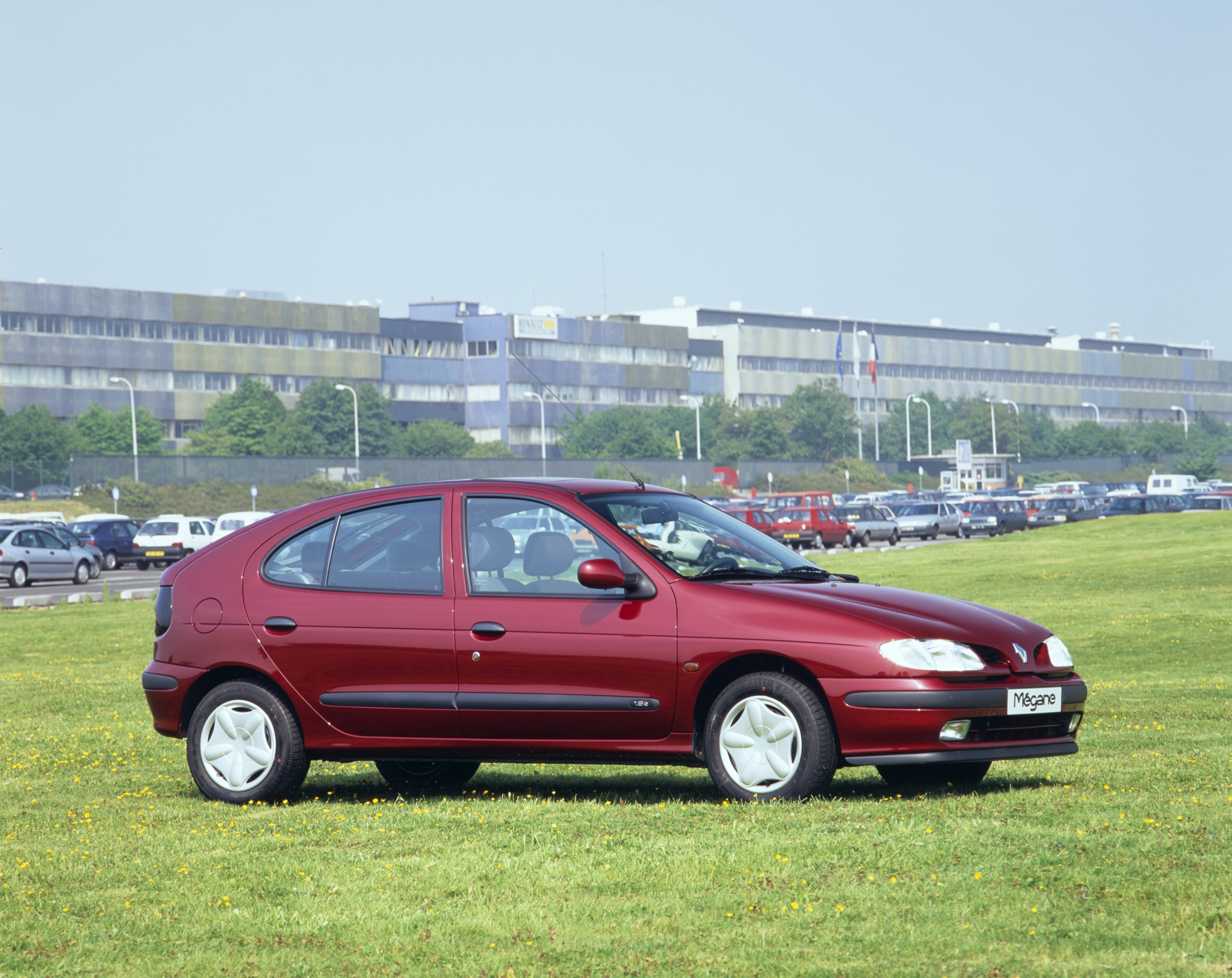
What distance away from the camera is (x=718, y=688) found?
7609 mm

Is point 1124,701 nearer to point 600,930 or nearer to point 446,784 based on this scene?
point 446,784

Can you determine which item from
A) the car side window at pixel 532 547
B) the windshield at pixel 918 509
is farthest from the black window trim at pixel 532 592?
the windshield at pixel 918 509

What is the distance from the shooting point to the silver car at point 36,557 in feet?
125

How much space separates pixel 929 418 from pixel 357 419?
178 ft

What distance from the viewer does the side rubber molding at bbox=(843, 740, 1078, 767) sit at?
23.8ft

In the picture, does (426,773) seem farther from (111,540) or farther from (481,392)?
(481,392)

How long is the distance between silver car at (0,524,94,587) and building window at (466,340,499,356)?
298ft

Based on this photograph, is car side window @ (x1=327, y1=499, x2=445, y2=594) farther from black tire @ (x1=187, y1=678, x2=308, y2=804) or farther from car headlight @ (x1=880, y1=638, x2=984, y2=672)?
car headlight @ (x1=880, y1=638, x2=984, y2=672)

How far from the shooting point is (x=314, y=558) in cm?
841

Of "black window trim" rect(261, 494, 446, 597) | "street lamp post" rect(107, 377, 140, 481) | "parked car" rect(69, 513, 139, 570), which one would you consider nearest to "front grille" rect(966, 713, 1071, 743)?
"black window trim" rect(261, 494, 446, 597)

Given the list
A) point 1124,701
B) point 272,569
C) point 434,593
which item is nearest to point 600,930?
point 434,593

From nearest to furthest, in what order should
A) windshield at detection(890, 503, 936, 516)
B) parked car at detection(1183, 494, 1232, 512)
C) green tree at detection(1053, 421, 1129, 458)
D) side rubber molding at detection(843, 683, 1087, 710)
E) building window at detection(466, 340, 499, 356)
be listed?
side rubber molding at detection(843, 683, 1087, 710) → windshield at detection(890, 503, 936, 516) → parked car at detection(1183, 494, 1232, 512) → building window at detection(466, 340, 499, 356) → green tree at detection(1053, 421, 1129, 458)

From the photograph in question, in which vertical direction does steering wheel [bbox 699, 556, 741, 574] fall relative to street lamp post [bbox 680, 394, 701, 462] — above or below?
below

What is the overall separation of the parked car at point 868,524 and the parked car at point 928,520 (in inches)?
92.6
